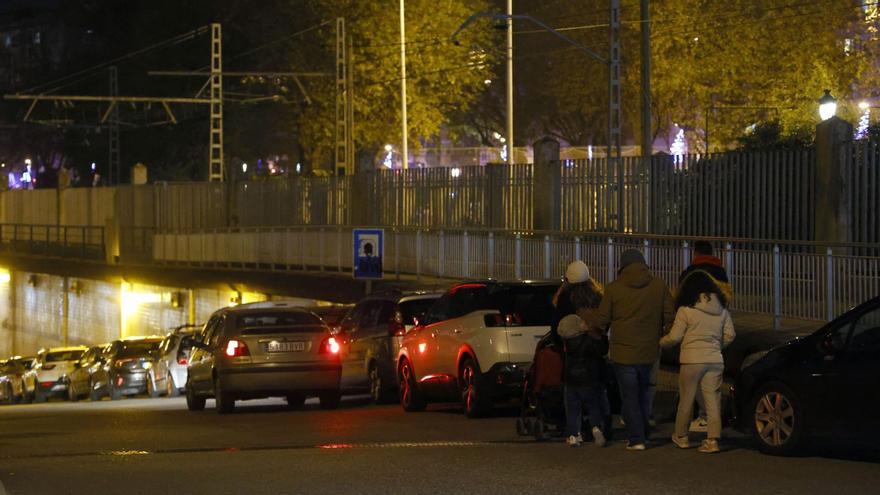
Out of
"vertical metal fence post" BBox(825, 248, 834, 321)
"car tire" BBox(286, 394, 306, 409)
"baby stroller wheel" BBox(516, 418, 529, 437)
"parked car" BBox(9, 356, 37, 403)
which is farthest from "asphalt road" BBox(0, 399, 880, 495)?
"parked car" BBox(9, 356, 37, 403)

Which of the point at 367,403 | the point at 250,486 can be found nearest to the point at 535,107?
the point at 367,403

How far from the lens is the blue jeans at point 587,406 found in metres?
12.5

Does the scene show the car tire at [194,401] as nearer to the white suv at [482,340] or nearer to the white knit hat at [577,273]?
the white suv at [482,340]

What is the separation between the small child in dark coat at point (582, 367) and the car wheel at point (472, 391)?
319 cm

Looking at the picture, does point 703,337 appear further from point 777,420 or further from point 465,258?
point 465,258

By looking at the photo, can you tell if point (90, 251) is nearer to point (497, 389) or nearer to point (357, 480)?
point (497, 389)

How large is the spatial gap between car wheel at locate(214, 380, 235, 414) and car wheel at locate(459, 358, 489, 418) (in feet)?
15.3

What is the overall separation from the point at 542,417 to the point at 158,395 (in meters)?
17.8

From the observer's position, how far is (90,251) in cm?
5331

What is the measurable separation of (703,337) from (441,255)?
17737 mm

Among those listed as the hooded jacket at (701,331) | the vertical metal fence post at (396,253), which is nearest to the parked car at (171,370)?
the vertical metal fence post at (396,253)

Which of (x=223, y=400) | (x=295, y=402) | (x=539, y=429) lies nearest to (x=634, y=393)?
(x=539, y=429)

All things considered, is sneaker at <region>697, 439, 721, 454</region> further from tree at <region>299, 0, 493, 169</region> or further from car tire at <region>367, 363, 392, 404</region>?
tree at <region>299, 0, 493, 169</region>

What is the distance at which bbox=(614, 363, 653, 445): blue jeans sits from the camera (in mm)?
12219
